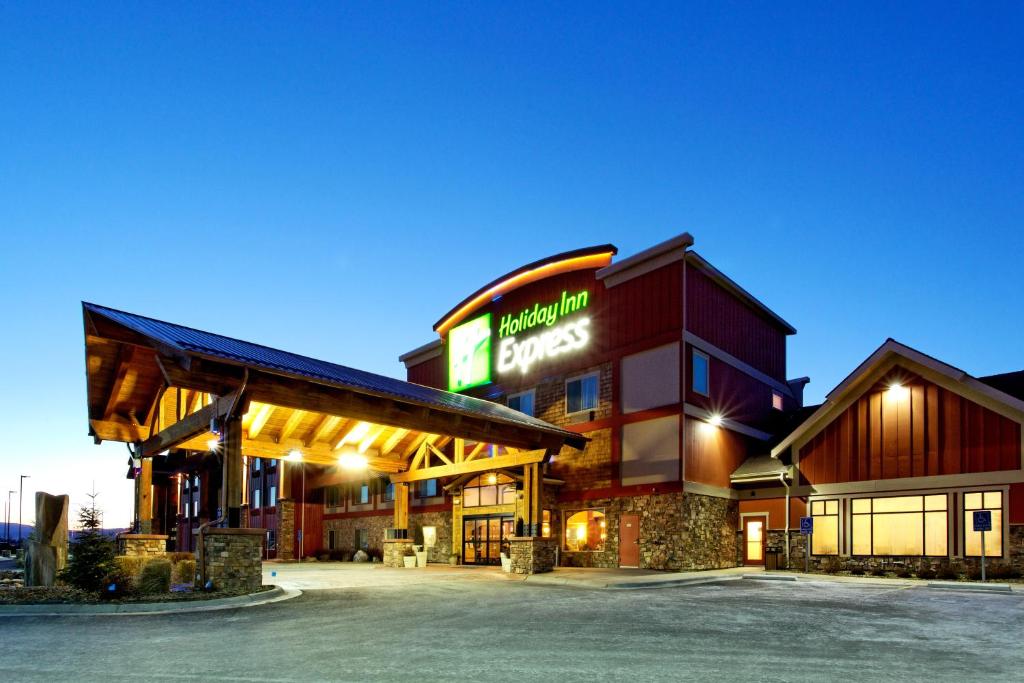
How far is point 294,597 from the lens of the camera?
1744 cm

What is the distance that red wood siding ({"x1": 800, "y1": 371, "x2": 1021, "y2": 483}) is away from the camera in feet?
79.5

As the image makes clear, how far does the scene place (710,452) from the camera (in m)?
29.5

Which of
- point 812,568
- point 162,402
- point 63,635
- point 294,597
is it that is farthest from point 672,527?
point 63,635

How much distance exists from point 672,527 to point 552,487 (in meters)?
5.79

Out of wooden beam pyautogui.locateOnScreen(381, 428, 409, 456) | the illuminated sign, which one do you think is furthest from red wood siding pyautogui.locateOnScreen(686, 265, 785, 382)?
wooden beam pyautogui.locateOnScreen(381, 428, 409, 456)

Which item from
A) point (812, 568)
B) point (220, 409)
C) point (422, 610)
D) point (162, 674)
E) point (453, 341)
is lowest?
point (812, 568)

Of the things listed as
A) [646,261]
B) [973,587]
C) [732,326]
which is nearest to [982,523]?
[973,587]

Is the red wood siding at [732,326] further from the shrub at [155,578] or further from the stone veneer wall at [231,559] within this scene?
the shrub at [155,578]

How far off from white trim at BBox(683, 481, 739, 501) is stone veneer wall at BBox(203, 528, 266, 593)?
15.5 m

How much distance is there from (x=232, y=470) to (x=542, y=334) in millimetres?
17955

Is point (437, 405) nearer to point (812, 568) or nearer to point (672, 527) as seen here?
point (672, 527)

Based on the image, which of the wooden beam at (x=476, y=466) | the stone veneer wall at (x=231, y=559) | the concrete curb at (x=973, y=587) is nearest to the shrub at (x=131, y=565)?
the stone veneer wall at (x=231, y=559)

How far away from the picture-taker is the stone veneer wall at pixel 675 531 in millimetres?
27312

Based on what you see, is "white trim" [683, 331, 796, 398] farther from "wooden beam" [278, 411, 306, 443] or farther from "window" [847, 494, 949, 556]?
"wooden beam" [278, 411, 306, 443]
